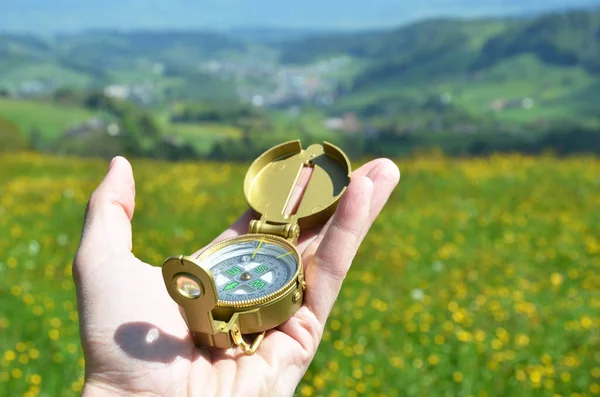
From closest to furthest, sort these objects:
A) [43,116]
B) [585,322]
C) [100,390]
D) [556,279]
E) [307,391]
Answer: [100,390] < [307,391] < [585,322] < [556,279] < [43,116]

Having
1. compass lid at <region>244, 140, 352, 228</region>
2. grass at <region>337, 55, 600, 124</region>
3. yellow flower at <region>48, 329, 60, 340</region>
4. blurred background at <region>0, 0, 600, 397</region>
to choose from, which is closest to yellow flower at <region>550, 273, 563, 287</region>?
blurred background at <region>0, 0, 600, 397</region>

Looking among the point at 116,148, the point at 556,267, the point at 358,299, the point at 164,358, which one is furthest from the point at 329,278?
the point at 116,148

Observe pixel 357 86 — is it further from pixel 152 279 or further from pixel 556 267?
pixel 152 279

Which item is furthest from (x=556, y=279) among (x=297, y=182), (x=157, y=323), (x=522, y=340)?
(x=157, y=323)

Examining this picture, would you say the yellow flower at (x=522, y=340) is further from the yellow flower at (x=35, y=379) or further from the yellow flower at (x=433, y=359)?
the yellow flower at (x=35, y=379)

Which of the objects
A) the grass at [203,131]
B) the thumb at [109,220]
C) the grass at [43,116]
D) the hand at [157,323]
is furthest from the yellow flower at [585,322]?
the grass at [203,131]

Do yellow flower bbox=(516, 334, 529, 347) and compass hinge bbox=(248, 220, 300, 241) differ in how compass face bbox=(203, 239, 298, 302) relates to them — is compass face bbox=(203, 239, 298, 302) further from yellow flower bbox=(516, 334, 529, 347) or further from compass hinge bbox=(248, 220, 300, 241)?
yellow flower bbox=(516, 334, 529, 347)

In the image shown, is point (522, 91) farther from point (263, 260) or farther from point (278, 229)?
point (263, 260)
